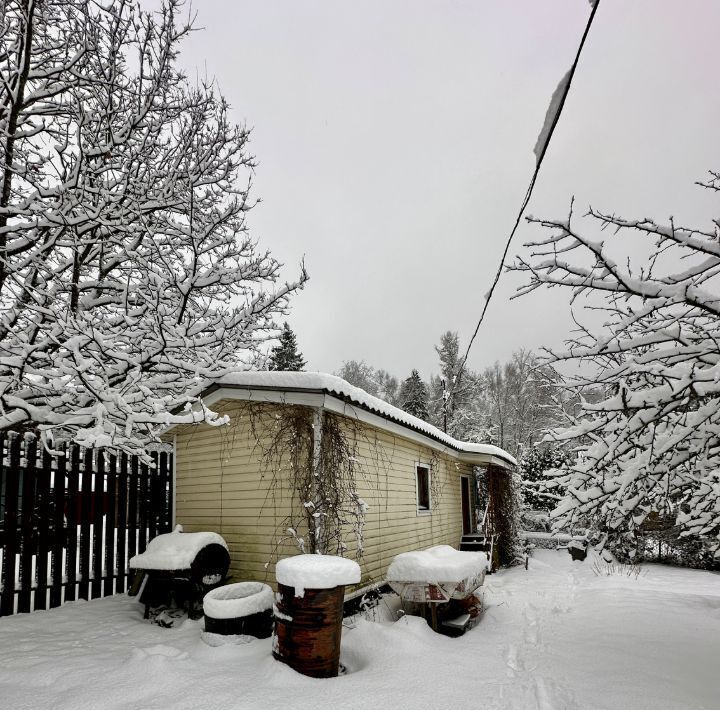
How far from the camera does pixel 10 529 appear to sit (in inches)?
235

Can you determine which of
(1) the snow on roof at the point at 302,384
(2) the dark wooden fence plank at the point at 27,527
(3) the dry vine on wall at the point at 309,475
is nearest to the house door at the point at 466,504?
(1) the snow on roof at the point at 302,384

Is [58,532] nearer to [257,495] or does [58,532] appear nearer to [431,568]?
[257,495]

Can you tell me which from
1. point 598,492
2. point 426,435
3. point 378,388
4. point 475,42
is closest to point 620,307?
point 598,492

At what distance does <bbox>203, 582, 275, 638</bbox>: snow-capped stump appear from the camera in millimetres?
5258

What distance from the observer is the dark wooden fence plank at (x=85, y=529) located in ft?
22.5

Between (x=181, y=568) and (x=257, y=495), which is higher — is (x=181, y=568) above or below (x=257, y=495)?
below

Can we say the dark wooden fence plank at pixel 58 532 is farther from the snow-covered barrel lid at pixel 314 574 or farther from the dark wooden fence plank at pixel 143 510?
the snow-covered barrel lid at pixel 314 574

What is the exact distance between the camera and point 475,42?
9.35 feet

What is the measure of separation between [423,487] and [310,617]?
6.49 meters

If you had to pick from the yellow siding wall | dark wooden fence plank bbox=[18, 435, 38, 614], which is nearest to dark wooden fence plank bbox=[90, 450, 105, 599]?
dark wooden fence plank bbox=[18, 435, 38, 614]

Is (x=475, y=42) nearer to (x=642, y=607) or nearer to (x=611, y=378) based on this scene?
(x=611, y=378)

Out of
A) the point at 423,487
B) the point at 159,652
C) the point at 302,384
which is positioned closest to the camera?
the point at 159,652

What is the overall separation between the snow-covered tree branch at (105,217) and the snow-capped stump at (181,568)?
4.87ft

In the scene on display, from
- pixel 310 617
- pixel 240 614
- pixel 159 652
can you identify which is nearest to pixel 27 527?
pixel 159 652
